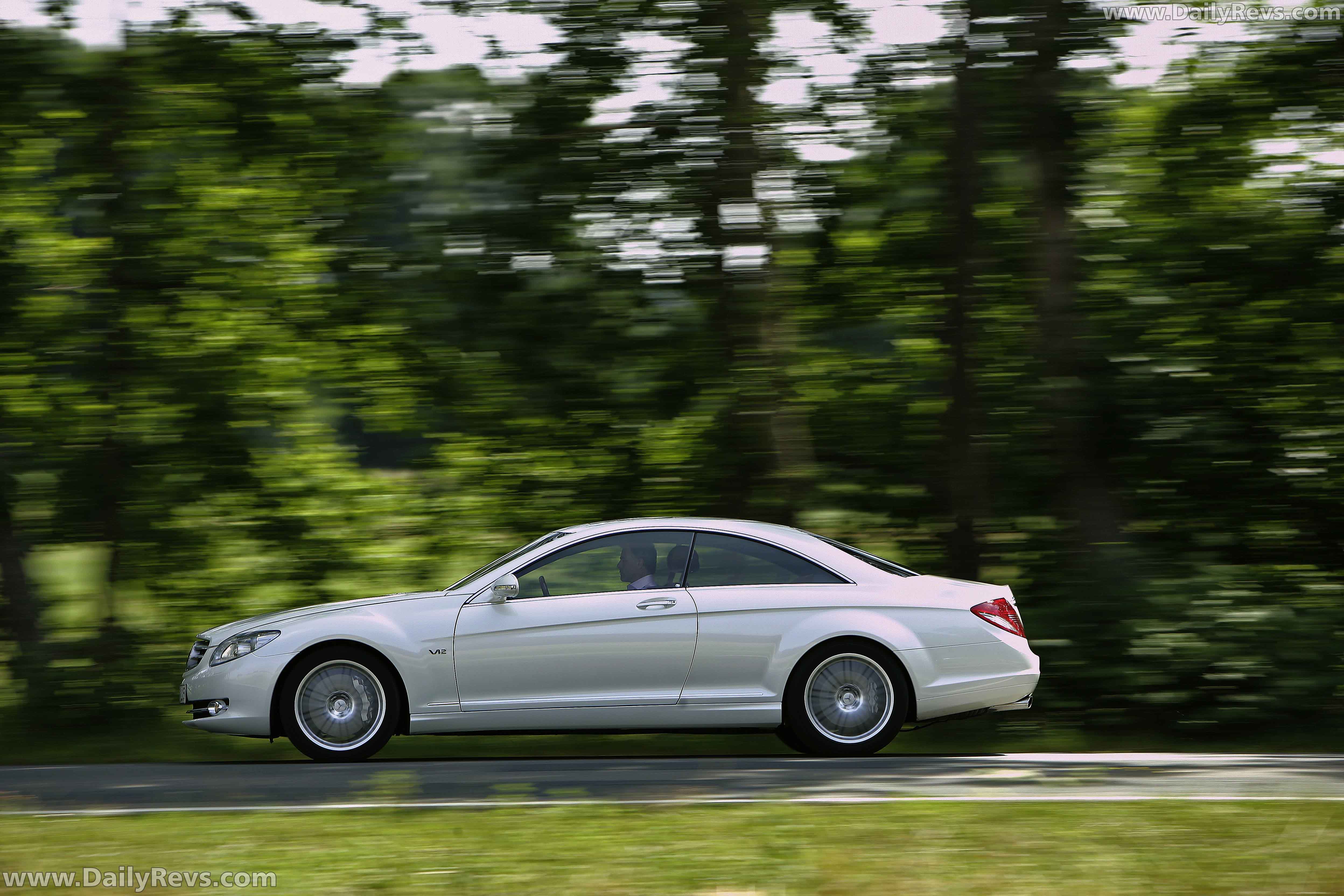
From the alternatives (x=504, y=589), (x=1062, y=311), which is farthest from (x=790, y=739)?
(x=1062, y=311)

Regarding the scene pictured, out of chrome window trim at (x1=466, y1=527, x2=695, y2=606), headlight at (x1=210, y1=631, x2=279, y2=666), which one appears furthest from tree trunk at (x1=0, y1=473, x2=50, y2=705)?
chrome window trim at (x1=466, y1=527, x2=695, y2=606)

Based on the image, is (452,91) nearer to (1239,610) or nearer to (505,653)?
(505,653)

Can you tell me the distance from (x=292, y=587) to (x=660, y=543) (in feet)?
14.1

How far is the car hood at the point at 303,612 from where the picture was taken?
8.34m

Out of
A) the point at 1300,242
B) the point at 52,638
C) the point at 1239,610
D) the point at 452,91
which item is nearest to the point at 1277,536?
the point at 1239,610

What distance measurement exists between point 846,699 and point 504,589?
218cm

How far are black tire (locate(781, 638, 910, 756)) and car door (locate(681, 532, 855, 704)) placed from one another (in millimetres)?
189

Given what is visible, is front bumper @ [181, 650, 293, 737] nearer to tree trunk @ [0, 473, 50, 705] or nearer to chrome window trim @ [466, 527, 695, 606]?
chrome window trim @ [466, 527, 695, 606]

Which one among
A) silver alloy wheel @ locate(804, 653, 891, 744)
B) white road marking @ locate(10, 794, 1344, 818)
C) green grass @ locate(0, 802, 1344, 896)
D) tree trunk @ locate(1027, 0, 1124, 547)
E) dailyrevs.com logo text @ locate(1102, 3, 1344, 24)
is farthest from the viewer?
dailyrevs.com logo text @ locate(1102, 3, 1344, 24)

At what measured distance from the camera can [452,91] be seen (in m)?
11.2

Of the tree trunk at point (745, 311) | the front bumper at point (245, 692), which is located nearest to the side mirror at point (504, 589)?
the front bumper at point (245, 692)

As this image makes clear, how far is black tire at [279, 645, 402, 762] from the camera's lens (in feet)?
26.8

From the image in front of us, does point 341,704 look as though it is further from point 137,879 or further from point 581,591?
point 137,879

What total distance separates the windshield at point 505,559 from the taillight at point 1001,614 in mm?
2604
